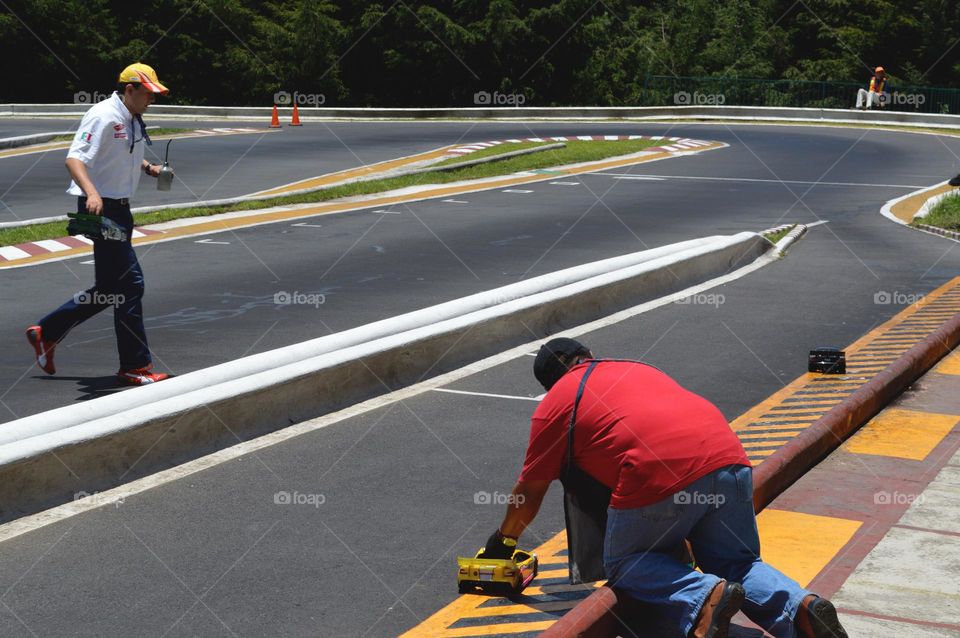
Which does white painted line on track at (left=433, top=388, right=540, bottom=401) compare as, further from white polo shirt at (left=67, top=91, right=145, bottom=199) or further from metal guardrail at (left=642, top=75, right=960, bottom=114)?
metal guardrail at (left=642, top=75, right=960, bottom=114)

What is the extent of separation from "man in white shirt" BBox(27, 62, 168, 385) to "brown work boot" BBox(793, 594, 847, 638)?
5.58 meters

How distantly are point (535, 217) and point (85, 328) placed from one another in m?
11.1

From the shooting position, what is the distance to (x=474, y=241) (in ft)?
62.6

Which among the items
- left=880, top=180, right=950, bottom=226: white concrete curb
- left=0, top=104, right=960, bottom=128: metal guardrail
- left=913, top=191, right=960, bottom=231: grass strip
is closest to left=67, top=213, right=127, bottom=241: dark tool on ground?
left=913, top=191, right=960, bottom=231: grass strip

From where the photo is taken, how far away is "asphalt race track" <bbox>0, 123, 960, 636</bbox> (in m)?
6.22

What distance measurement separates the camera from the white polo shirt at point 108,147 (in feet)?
30.2

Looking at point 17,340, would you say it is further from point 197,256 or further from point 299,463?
point 197,256

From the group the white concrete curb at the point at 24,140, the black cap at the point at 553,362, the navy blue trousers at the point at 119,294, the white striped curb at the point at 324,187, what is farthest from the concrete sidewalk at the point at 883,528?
the white concrete curb at the point at 24,140

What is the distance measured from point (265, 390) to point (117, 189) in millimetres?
1876

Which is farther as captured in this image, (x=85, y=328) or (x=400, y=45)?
(x=400, y=45)

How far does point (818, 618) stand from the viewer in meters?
5.50

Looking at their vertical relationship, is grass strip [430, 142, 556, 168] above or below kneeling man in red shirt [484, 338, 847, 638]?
below

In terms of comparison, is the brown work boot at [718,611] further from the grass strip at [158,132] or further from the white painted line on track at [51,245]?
the grass strip at [158,132]

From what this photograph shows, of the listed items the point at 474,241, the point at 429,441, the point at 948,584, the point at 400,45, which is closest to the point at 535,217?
the point at 474,241
